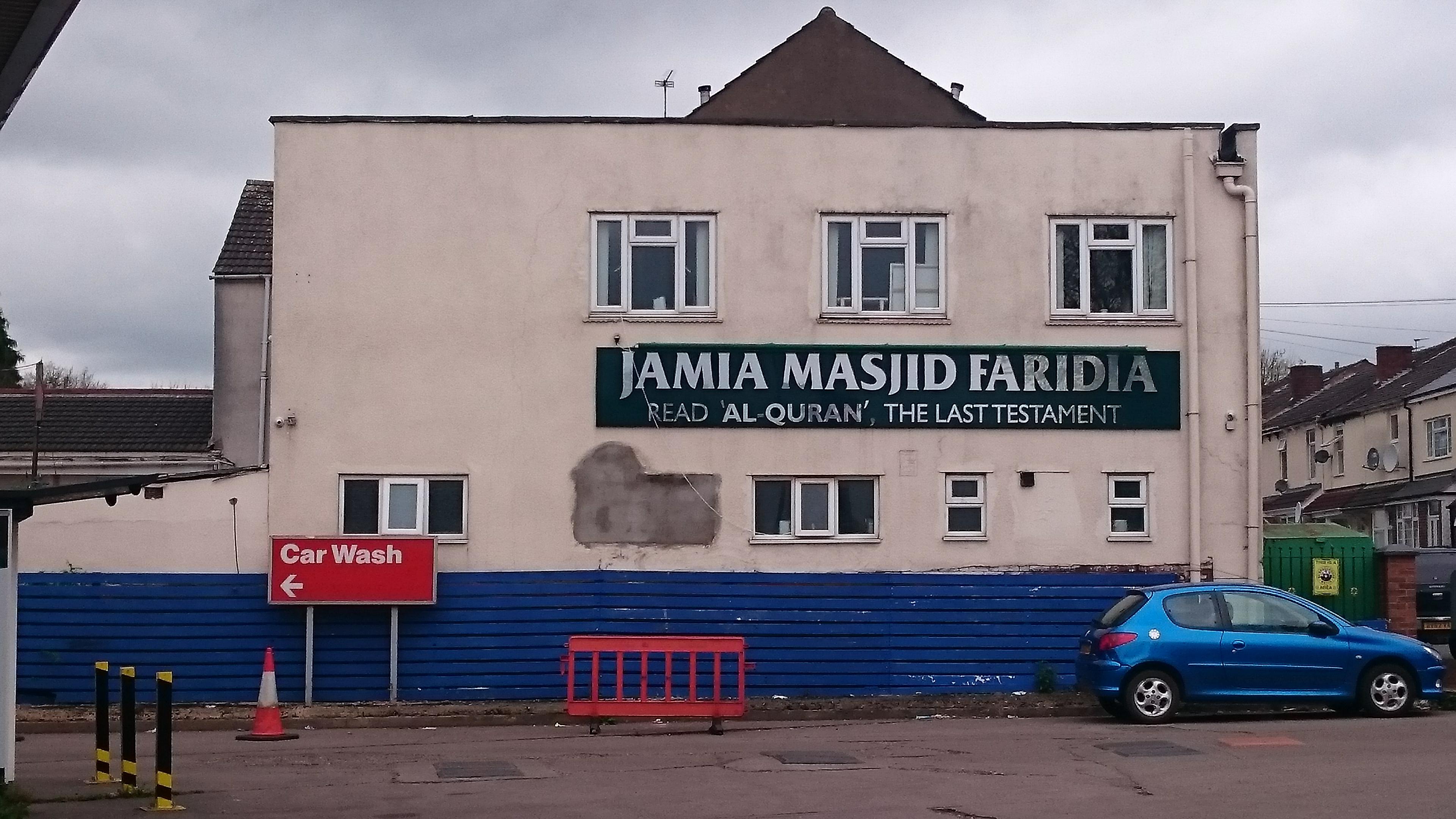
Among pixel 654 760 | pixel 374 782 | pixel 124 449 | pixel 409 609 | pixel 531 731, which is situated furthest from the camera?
pixel 124 449

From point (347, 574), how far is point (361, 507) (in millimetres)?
997

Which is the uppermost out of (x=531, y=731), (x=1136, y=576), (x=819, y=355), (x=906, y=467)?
(x=819, y=355)

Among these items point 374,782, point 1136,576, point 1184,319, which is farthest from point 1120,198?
point 374,782

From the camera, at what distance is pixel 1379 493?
5144 cm

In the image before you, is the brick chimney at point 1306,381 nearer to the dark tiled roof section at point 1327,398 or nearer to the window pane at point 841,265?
the dark tiled roof section at point 1327,398

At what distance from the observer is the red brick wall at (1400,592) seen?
22141mm

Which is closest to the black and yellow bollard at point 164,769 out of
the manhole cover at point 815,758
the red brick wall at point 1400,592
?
the manhole cover at point 815,758

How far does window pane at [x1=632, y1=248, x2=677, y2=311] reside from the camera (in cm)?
2111

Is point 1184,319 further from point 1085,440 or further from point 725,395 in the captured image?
point 725,395

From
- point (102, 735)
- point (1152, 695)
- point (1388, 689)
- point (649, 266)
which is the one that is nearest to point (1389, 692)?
point (1388, 689)

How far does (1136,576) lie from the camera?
68.7ft

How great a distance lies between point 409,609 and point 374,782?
22.2ft

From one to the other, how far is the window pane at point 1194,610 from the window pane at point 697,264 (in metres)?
6.82

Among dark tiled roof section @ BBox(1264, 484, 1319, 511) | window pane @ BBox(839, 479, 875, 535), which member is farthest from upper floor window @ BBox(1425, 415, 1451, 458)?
window pane @ BBox(839, 479, 875, 535)
